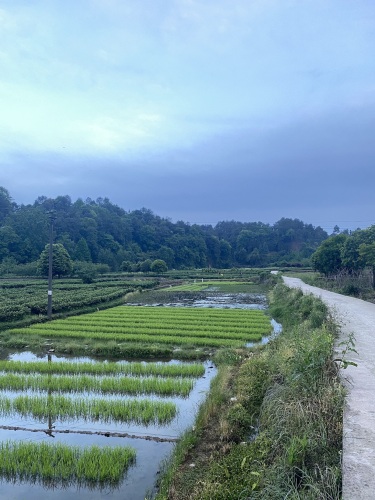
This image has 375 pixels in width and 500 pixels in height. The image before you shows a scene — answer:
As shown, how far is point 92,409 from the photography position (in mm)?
8461

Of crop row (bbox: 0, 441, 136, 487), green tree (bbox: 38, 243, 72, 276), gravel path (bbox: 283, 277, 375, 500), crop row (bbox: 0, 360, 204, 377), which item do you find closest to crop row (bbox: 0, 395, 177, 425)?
crop row (bbox: 0, 441, 136, 487)

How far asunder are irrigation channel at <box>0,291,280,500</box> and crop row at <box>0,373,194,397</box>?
0.33 ft

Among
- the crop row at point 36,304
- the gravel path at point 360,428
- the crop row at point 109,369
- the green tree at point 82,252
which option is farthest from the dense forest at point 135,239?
the gravel path at point 360,428

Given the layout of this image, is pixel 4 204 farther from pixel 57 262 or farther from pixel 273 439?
pixel 273 439

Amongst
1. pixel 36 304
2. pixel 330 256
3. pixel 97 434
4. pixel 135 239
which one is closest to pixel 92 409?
pixel 97 434

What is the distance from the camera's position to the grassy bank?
15.1 feet

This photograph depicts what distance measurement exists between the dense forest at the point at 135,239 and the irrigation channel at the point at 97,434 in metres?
52.4

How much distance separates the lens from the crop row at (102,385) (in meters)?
9.80

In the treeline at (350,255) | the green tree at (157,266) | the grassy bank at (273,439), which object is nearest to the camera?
the grassy bank at (273,439)

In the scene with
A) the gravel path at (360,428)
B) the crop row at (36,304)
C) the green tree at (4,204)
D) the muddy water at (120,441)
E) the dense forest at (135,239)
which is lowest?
the muddy water at (120,441)

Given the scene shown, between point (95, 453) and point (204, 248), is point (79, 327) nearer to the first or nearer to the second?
point (95, 453)

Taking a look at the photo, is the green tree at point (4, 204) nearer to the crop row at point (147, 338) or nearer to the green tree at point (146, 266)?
the green tree at point (146, 266)

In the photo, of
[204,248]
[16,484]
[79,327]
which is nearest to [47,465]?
[16,484]

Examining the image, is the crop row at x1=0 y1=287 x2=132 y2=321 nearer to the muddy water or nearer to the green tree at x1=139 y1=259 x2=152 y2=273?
the muddy water
